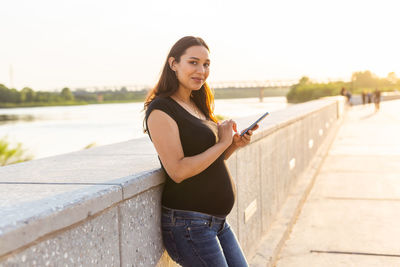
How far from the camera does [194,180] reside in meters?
2.62

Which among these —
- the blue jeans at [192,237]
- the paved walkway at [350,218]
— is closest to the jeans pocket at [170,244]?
the blue jeans at [192,237]

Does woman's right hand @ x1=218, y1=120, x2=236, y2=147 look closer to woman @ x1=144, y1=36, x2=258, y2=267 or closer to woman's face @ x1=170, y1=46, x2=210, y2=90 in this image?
woman @ x1=144, y1=36, x2=258, y2=267

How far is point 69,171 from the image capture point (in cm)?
279

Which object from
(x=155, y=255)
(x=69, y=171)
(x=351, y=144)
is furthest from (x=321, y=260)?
(x=351, y=144)

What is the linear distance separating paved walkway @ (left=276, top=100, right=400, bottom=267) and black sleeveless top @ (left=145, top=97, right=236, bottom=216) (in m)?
2.58

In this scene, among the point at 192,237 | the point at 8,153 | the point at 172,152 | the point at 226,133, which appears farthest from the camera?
the point at 8,153

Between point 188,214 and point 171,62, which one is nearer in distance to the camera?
point 188,214

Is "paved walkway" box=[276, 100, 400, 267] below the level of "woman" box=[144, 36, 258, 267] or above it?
below

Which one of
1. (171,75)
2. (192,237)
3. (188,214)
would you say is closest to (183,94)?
(171,75)

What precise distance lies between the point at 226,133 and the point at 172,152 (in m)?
0.37

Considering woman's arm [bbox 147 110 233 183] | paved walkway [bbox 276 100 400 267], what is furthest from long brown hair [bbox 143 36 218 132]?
paved walkway [bbox 276 100 400 267]

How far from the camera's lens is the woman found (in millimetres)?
2494

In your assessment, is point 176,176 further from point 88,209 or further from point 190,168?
point 88,209

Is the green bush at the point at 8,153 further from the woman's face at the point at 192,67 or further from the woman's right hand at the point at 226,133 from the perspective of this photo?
the woman's right hand at the point at 226,133
